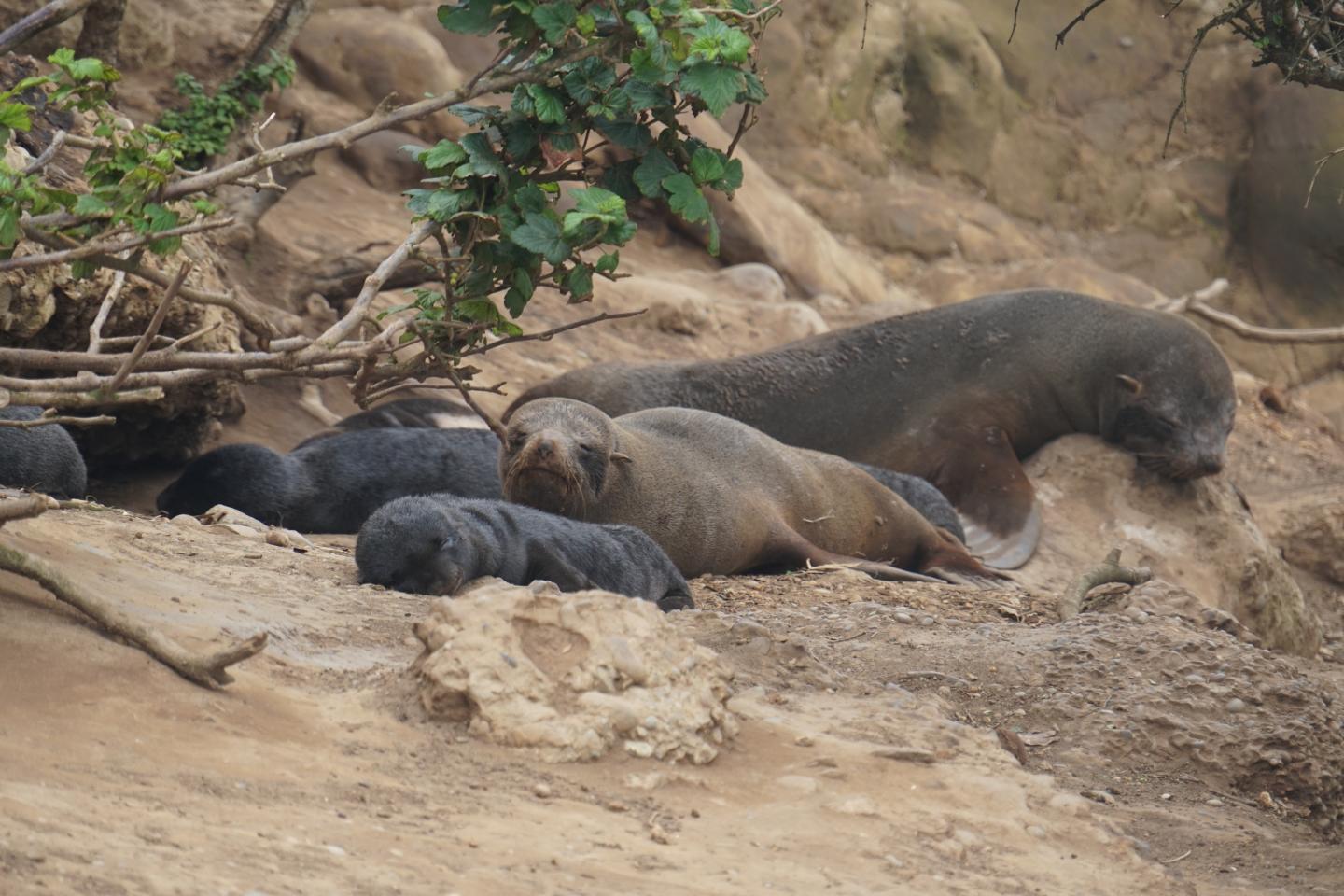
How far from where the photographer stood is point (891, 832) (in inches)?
134

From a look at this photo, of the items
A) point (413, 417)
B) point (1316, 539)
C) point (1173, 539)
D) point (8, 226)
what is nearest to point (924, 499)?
point (1173, 539)

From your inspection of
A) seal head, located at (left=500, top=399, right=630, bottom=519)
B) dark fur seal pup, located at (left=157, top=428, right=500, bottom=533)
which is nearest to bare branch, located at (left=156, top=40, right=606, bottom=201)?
seal head, located at (left=500, top=399, right=630, bottom=519)

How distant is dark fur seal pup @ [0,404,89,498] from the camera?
20.2 ft

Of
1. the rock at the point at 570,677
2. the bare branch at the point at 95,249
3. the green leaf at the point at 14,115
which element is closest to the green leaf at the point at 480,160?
the bare branch at the point at 95,249

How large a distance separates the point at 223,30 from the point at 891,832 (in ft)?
33.4

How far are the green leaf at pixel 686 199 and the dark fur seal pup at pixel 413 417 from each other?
4.63 metres

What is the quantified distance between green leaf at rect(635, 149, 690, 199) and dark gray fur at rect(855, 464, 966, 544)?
4901 mm

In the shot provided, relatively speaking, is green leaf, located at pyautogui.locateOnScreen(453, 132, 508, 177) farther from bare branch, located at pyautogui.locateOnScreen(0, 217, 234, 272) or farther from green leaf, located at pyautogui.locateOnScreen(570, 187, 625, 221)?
bare branch, located at pyautogui.locateOnScreen(0, 217, 234, 272)

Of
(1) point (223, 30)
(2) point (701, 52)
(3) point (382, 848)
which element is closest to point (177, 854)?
(3) point (382, 848)

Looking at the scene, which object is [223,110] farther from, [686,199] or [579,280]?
[686,199]

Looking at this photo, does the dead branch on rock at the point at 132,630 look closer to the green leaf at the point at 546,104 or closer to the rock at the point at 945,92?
the green leaf at the point at 546,104

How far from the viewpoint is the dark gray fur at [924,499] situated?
29.6ft

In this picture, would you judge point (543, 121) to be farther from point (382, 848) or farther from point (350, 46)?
point (350, 46)

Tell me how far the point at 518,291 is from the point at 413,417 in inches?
193
